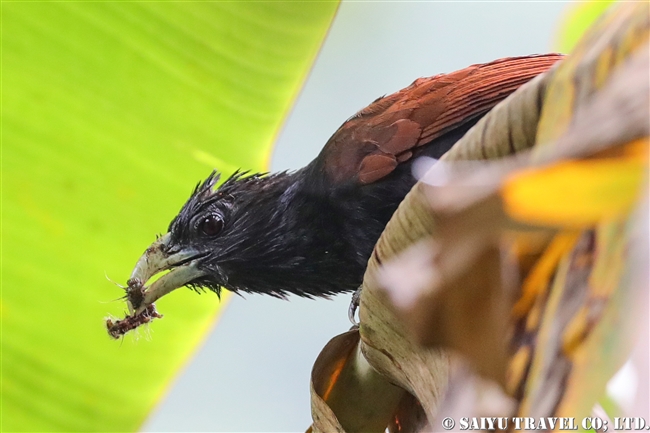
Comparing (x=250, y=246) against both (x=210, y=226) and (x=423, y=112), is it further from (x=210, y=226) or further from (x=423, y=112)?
(x=423, y=112)

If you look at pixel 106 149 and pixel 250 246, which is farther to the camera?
pixel 106 149

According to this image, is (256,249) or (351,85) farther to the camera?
(351,85)

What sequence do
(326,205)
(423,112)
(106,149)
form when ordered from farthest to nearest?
(106,149) → (326,205) → (423,112)

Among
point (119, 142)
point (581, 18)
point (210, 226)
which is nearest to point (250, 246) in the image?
point (210, 226)

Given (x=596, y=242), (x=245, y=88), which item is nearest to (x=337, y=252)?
(x=245, y=88)

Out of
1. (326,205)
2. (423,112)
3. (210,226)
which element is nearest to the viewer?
(423,112)

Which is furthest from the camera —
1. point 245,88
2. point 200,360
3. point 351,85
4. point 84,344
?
point 200,360

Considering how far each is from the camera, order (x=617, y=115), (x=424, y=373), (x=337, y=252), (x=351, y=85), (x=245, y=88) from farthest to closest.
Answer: (x=351, y=85) → (x=245, y=88) → (x=337, y=252) → (x=424, y=373) → (x=617, y=115)

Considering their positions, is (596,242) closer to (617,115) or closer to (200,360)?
(617,115)

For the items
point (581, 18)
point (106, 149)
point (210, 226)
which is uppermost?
point (106, 149)
